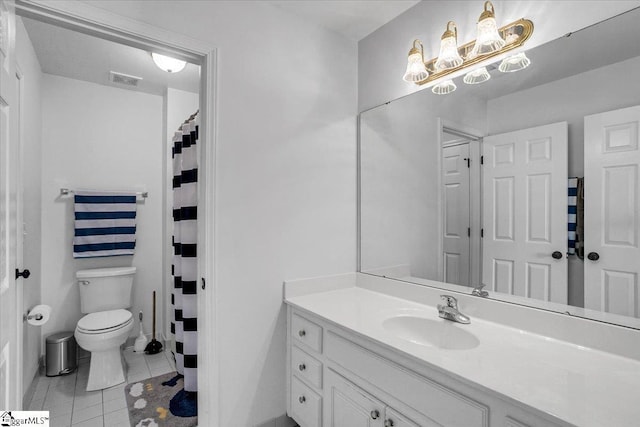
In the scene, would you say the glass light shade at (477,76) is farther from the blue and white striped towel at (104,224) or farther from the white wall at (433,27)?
the blue and white striped towel at (104,224)

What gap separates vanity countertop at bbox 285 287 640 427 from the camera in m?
0.76

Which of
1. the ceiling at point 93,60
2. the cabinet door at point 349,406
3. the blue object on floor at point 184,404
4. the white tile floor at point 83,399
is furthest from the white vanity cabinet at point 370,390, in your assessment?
the ceiling at point 93,60

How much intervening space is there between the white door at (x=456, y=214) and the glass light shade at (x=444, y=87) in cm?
28

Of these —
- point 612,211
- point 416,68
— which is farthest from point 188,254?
point 612,211

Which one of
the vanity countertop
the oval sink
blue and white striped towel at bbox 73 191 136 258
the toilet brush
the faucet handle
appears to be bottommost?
the toilet brush

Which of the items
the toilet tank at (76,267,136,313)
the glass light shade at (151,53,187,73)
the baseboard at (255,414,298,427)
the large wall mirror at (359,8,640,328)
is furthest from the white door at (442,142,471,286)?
the toilet tank at (76,267,136,313)

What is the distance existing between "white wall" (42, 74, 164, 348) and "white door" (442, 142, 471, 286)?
261cm

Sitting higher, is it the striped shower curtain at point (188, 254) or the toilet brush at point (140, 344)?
the striped shower curtain at point (188, 254)

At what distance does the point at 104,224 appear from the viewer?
2725mm

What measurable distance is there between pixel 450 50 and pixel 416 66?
0.62ft

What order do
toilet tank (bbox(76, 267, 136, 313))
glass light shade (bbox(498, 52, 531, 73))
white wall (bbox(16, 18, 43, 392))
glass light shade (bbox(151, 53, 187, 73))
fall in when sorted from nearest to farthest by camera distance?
glass light shade (bbox(498, 52, 531, 73))
white wall (bbox(16, 18, 43, 392))
glass light shade (bbox(151, 53, 187, 73))
toilet tank (bbox(76, 267, 136, 313))

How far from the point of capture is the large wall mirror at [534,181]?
3.59ft

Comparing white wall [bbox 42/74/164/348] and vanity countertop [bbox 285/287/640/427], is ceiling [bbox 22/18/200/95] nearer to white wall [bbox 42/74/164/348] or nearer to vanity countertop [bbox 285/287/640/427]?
Result: white wall [bbox 42/74/164/348]

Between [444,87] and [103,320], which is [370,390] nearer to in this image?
[444,87]
